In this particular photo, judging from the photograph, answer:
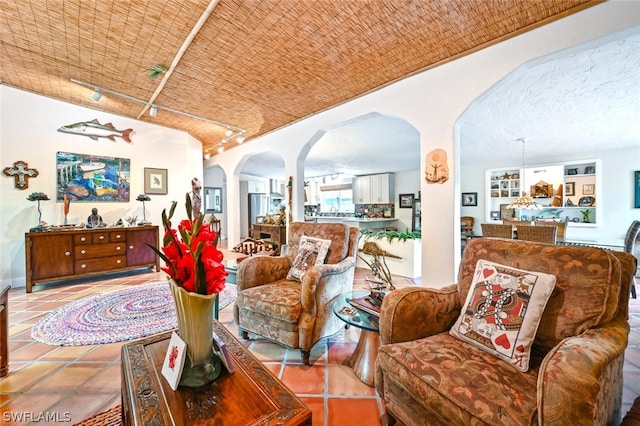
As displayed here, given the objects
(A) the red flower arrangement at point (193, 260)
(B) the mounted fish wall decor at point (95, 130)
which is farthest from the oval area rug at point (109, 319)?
(B) the mounted fish wall decor at point (95, 130)

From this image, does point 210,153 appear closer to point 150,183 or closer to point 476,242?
point 150,183

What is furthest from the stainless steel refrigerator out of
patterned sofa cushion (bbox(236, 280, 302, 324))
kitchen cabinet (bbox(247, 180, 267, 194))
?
patterned sofa cushion (bbox(236, 280, 302, 324))

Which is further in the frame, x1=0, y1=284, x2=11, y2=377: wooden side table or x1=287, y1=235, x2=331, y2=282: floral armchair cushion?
x1=287, y1=235, x2=331, y2=282: floral armchair cushion

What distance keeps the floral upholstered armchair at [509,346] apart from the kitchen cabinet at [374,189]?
664 centimetres

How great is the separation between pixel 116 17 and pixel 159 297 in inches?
113

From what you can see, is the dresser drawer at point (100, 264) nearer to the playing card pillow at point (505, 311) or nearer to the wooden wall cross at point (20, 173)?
the wooden wall cross at point (20, 173)

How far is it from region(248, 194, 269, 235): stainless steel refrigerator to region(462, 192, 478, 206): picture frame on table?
19.2ft

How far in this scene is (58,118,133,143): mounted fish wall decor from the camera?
406 centimetres

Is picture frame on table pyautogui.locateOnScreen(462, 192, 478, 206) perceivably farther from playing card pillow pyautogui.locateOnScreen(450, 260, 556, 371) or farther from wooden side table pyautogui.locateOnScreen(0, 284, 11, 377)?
wooden side table pyautogui.locateOnScreen(0, 284, 11, 377)

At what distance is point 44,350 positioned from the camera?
2.07 m

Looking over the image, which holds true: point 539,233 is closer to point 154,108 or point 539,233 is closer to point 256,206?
point 154,108

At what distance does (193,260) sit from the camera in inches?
38.6

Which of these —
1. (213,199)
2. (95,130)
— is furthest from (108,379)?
(213,199)

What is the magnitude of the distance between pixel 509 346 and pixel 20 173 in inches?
227
